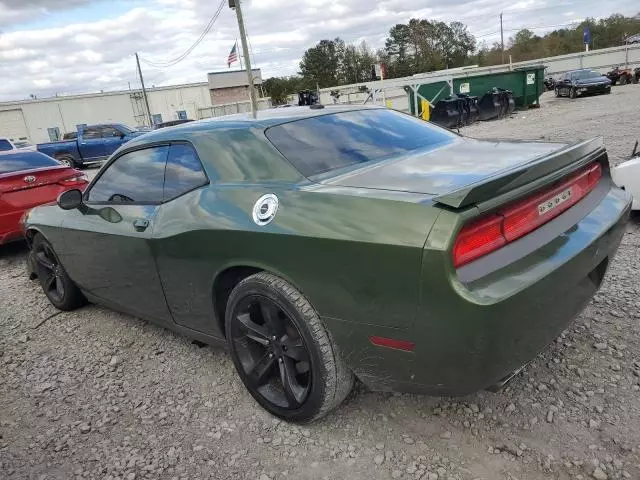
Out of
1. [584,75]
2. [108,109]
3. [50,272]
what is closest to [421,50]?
[108,109]

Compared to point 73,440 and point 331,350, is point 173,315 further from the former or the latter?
point 331,350

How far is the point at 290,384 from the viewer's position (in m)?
2.45

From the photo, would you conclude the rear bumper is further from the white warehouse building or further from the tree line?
the tree line

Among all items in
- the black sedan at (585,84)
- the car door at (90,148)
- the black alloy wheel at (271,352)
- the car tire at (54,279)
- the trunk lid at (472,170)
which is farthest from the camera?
the black sedan at (585,84)

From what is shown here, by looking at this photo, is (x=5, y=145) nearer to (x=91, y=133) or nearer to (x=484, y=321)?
(x=91, y=133)

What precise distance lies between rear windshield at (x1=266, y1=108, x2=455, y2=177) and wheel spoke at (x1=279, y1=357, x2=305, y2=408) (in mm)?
925

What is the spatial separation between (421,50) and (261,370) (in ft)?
284

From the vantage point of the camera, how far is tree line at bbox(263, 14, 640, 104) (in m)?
70.6

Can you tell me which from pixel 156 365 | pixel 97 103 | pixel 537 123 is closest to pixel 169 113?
pixel 97 103

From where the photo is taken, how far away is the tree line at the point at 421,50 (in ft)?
232

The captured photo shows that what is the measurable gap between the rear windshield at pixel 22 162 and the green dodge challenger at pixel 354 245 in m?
4.12

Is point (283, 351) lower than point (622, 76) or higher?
lower

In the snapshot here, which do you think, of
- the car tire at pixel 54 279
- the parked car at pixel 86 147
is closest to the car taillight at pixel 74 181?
the car tire at pixel 54 279

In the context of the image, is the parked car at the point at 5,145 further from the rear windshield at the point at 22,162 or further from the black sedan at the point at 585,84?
the black sedan at the point at 585,84
